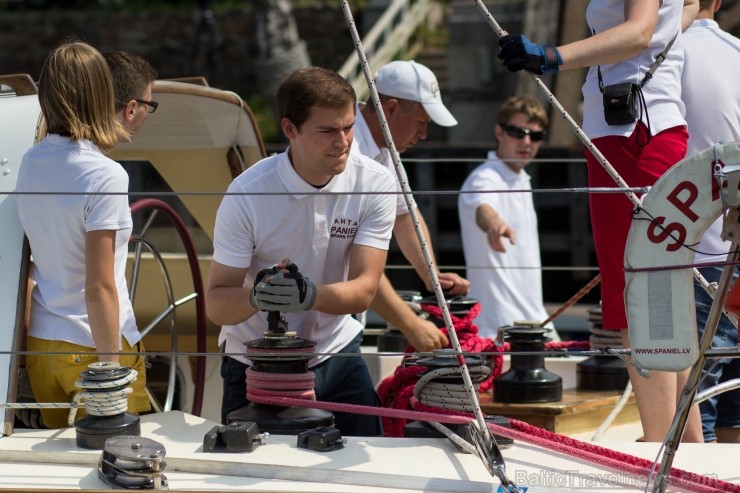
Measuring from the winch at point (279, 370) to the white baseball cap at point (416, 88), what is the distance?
1.47 meters

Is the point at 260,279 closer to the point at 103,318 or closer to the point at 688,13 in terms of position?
the point at 103,318

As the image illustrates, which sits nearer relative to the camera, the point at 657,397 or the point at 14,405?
the point at 14,405

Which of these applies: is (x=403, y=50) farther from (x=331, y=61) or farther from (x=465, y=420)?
(x=465, y=420)

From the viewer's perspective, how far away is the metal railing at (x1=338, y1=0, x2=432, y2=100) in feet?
47.3

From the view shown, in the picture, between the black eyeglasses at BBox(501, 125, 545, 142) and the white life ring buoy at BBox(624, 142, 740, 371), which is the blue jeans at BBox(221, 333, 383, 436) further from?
the black eyeglasses at BBox(501, 125, 545, 142)

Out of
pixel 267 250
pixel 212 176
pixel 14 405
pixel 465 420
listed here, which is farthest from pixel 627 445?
pixel 212 176

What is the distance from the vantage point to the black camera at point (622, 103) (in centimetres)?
292

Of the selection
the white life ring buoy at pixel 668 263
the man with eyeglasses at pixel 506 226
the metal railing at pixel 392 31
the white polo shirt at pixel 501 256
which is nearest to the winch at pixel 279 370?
the white life ring buoy at pixel 668 263

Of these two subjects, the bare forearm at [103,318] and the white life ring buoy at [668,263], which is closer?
the white life ring buoy at [668,263]

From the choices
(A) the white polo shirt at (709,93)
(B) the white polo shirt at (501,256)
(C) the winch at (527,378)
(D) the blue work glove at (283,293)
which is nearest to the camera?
(D) the blue work glove at (283,293)

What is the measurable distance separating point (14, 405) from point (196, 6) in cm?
1605

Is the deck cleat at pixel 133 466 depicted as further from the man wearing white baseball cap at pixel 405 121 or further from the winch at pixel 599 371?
the winch at pixel 599 371

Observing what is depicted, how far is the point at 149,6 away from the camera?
725 inches

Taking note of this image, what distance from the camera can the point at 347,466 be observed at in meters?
2.52
